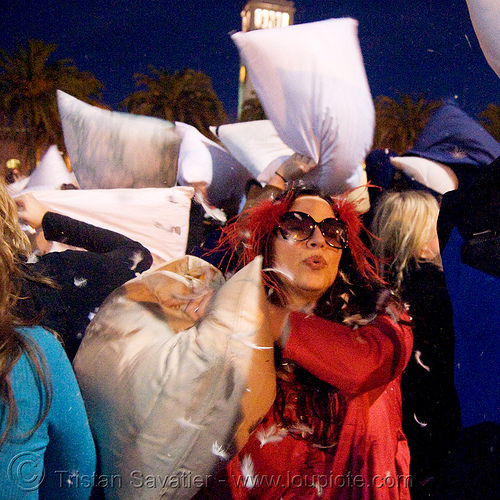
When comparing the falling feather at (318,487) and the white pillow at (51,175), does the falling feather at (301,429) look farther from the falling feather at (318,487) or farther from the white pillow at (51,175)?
the white pillow at (51,175)

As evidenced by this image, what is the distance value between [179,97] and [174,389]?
963 centimetres

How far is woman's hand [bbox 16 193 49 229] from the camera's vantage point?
160 centimetres

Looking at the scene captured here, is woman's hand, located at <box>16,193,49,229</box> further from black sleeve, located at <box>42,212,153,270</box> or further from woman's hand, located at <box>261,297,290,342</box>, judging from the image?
woman's hand, located at <box>261,297,290,342</box>

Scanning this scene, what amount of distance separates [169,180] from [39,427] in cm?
135

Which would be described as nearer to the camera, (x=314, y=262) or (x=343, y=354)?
(x=343, y=354)

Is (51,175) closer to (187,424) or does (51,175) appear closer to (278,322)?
(278,322)

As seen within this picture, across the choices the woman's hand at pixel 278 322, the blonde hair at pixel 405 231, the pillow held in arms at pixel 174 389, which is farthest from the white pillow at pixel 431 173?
the pillow held in arms at pixel 174 389

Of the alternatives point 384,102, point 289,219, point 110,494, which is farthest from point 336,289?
point 384,102

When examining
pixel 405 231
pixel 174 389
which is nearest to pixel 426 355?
pixel 405 231

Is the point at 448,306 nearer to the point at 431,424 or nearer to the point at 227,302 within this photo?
the point at 431,424

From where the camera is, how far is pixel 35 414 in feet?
2.74

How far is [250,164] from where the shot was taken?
240 cm

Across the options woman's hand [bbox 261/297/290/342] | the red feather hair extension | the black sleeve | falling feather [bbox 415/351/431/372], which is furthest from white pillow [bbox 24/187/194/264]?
falling feather [bbox 415/351/431/372]

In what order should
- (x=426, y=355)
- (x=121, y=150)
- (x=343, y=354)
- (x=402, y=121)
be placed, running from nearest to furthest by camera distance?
(x=343, y=354) → (x=426, y=355) → (x=121, y=150) → (x=402, y=121)
